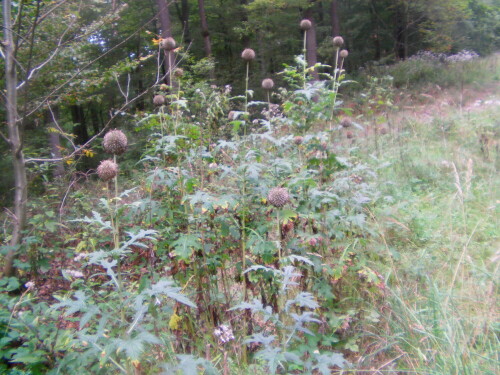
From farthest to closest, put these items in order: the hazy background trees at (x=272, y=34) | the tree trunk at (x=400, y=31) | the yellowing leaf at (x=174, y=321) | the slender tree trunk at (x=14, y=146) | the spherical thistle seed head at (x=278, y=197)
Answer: the tree trunk at (x=400, y=31)
the hazy background trees at (x=272, y=34)
the slender tree trunk at (x=14, y=146)
the yellowing leaf at (x=174, y=321)
the spherical thistle seed head at (x=278, y=197)

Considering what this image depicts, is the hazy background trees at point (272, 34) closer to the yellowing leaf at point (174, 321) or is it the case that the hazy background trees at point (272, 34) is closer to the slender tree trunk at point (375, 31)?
the slender tree trunk at point (375, 31)

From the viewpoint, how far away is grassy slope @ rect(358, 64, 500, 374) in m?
1.79

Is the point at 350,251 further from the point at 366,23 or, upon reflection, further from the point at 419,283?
the point at 366,23

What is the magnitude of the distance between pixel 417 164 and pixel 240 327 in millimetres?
4215

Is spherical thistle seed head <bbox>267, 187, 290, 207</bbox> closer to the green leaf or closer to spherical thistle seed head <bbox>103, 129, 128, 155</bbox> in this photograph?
the green leaf

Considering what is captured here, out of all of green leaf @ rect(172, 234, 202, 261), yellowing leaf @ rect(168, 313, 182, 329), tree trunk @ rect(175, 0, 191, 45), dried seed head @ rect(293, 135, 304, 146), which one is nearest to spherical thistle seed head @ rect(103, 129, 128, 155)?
green leaf @ rect(172, 234, 202, 261)

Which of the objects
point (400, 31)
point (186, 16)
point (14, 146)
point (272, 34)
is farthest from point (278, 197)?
point (400, 31)

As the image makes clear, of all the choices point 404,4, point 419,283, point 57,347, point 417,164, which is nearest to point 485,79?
point 404,4

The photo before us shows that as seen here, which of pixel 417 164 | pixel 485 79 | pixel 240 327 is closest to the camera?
pixel 240 327

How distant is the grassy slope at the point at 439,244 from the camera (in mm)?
1794

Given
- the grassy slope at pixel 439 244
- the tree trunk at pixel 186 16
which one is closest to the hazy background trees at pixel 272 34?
the tree trunk at pixel 186 16

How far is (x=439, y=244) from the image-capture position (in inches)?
124

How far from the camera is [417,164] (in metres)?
5.42

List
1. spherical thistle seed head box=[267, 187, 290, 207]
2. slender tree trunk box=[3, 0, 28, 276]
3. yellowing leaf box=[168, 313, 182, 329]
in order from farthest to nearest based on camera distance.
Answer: slender tree trunk box=[3, 0, 28, 276], yellowing leaf box=[168, 313, 182, 329], spherical thistle seed head box=[267, 187, 290, 207]
